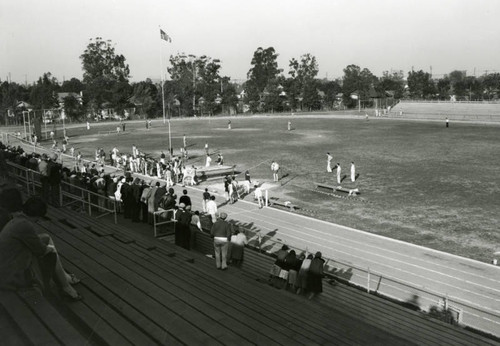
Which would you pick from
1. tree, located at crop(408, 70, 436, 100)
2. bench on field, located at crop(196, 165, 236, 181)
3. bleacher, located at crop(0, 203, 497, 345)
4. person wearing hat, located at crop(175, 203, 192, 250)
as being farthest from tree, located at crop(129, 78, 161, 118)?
bleacher, located at crop(0, 203, 497, 345)

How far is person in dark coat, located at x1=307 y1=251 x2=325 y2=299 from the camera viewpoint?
1028 centimetres

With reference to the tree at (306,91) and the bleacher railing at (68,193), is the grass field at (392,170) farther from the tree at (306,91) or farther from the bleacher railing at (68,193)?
the tree at (306,91)

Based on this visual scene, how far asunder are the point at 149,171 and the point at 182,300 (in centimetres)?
2566

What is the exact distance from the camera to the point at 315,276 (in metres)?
10.3

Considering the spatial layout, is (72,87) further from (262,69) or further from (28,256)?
(28,256)

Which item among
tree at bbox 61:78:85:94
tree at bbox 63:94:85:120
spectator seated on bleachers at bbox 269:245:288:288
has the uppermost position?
tree at bbox 61:78:85:94

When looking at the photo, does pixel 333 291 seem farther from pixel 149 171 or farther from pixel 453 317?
pixel 149 171

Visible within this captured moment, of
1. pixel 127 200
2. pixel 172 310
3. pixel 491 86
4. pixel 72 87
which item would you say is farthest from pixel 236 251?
pixel 72 87

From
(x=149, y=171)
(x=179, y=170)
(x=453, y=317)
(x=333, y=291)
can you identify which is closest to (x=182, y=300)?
(x=333, y=291)

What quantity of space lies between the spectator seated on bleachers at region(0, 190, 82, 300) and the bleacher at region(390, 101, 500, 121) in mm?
69135

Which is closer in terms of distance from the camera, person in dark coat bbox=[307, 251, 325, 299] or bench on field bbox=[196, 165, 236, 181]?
person in dark coat bbox=[307, 251, 325, 299]

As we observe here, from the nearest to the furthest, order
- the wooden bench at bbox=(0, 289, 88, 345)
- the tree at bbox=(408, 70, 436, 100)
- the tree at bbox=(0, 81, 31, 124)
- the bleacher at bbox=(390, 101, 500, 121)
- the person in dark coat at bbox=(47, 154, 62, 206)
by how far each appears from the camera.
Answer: the wooden bench at bbox=(0, 289, 88, 345) < the person in dark coat at bbox=(47, 154, 62, 206) < the bleacher at bbox=(390, 101, 500, 121) < the tree at bbox=(0, 81, 31, 124) < the tree at bbox=(408, 70, 436, 100)

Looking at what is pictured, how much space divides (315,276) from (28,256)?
21.2 ft

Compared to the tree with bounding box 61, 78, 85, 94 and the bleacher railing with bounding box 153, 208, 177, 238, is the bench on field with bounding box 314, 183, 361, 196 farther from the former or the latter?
the tree with bounding box 61, 78, 85, 94
